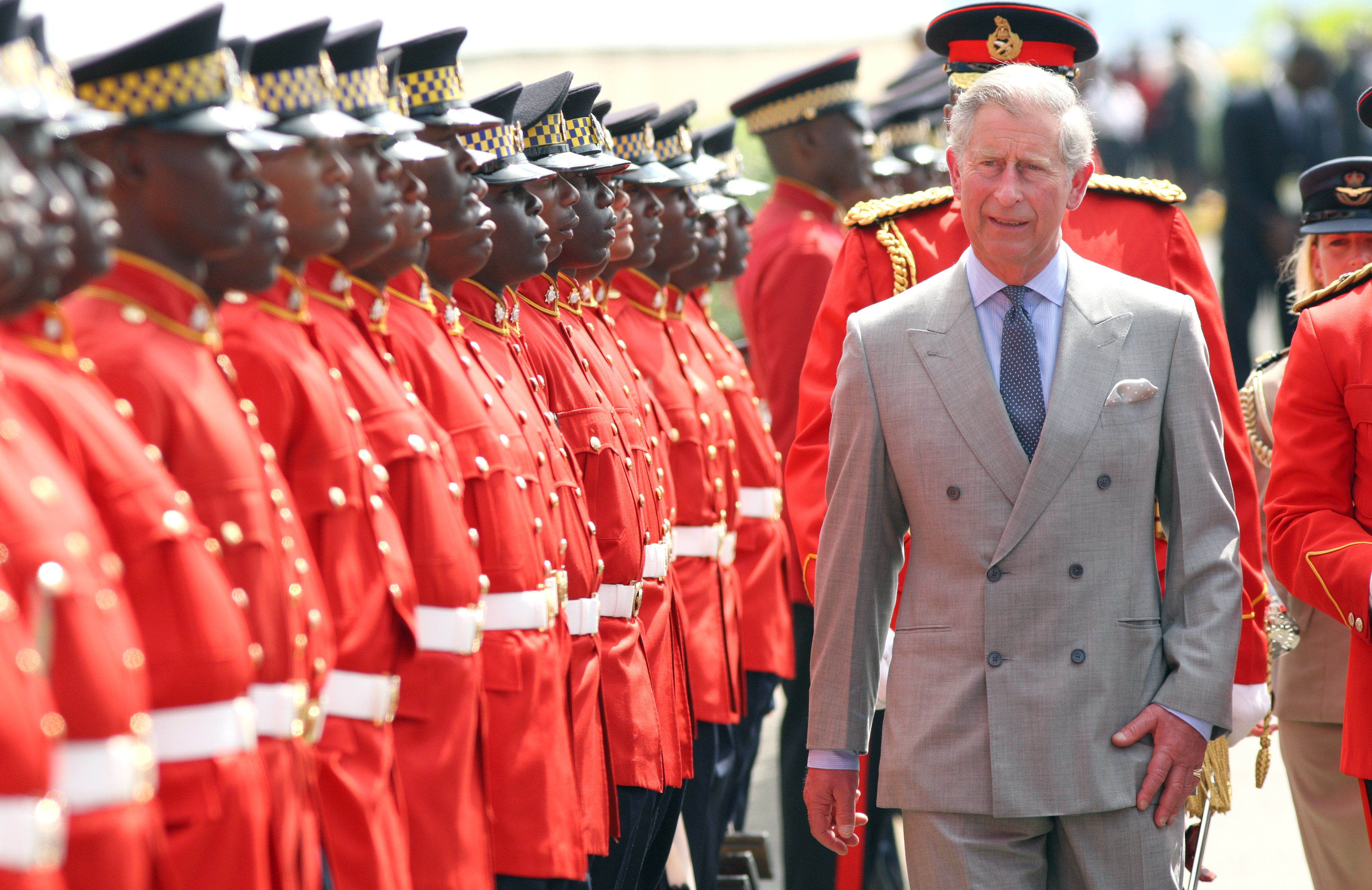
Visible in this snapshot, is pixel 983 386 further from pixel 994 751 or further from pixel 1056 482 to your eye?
pixel 994 751

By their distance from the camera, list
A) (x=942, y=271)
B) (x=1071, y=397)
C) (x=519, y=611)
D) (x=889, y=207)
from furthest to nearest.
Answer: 1. (x=889, y=207)
2. (x=942, y=271)
3. (x=519, y=611)
4. (x=1071, y=397)

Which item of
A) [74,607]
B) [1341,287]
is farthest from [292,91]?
[1341,287]

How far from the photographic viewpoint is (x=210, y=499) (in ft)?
8.79

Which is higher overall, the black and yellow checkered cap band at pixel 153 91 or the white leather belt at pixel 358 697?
the black and yellow checkered cap band at pixel 153 91

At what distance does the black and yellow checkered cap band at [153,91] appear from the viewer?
2699 millimetres

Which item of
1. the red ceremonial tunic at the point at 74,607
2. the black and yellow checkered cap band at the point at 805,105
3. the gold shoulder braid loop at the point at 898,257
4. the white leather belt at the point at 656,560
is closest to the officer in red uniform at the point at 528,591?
the white leather belt at the point at 656,560

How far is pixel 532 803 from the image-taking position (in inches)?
146

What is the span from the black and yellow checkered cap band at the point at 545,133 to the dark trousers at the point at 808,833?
1773mm

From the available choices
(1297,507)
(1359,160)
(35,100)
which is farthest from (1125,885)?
(1359,160)

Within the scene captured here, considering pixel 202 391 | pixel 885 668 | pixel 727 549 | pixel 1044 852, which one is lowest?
pixel 727 549

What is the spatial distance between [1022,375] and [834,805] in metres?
0.89

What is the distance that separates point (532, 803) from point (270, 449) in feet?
3.92

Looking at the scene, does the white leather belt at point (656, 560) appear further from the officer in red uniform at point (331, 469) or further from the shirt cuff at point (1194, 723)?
the shirt cuff at point (1194, 723)

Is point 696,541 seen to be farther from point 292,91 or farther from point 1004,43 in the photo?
point 292,91
